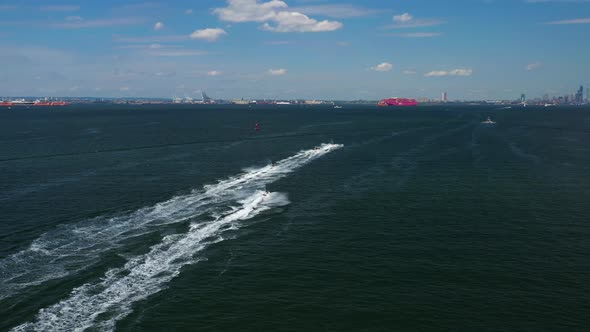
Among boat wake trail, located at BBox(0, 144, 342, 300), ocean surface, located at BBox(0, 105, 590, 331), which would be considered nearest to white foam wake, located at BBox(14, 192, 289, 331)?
ocean surface, located at BBox(0, 105, 590, 331)

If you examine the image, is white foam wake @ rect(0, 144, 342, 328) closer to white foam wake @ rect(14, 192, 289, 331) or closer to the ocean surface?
the ocean surface

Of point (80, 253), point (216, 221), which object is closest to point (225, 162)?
Result: point (216, 221)

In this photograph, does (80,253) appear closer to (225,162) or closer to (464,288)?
(464,288)

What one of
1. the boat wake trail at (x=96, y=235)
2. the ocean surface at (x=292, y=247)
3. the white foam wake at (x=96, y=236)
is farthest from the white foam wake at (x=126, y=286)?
the boat wake trail at (x=96, y=235)

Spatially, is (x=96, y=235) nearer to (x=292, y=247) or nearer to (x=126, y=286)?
(x=126, y=286)

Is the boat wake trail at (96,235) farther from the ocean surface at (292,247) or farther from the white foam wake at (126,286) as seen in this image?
the white foam wake at (126,286)

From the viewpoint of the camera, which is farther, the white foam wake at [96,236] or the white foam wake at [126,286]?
the white foam wake at [96,236]
